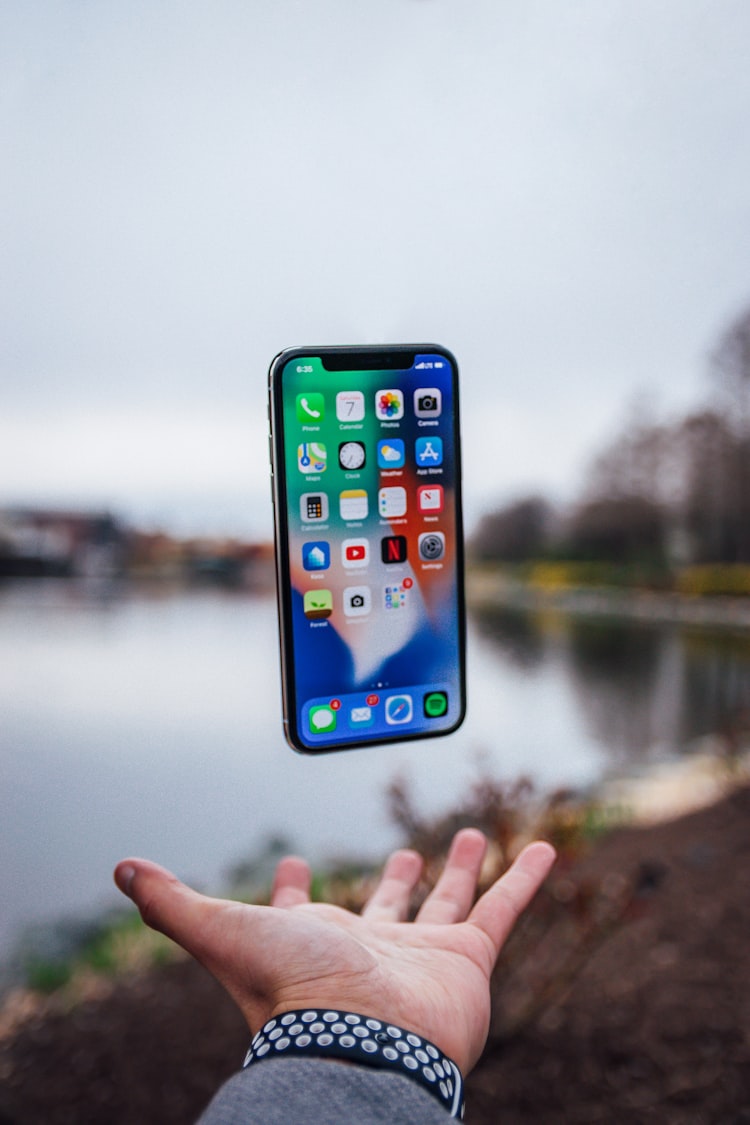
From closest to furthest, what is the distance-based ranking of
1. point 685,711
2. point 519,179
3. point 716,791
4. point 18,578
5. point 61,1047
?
point 519,179 < point 18,578 < point 61,1047 < point 716,791 < point 685,711

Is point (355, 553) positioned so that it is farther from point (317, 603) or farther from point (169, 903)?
point (169, 903)

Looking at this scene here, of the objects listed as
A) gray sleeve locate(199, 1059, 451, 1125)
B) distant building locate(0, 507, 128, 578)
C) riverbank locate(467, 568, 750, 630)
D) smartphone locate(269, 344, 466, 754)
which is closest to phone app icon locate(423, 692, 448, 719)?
smartphone locate(269, 344, 466, 754)

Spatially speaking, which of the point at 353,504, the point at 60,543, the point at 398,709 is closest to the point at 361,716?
the point at 398,709

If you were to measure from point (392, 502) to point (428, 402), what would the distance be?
68 mm

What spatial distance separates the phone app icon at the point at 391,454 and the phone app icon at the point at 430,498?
21 mm

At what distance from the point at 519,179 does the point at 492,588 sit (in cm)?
84

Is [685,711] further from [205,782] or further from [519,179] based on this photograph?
[519,179]

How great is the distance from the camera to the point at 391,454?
53 cm

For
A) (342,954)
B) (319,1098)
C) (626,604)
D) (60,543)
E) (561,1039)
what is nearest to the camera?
(319,1098)

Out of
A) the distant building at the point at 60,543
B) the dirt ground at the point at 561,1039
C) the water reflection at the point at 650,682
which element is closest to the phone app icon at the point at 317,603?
the distant building at the point at 60,543

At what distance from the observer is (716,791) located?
2.34m

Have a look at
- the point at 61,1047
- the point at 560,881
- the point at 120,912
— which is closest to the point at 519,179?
the point at 560,881

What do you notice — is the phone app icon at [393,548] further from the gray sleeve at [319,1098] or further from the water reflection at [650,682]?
the water reflection at [650,682]

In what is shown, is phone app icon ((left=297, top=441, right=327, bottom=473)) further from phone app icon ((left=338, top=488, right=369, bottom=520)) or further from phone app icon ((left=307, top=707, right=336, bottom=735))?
phone app icon ((left=307, top=707, right=336, bottom=735))
